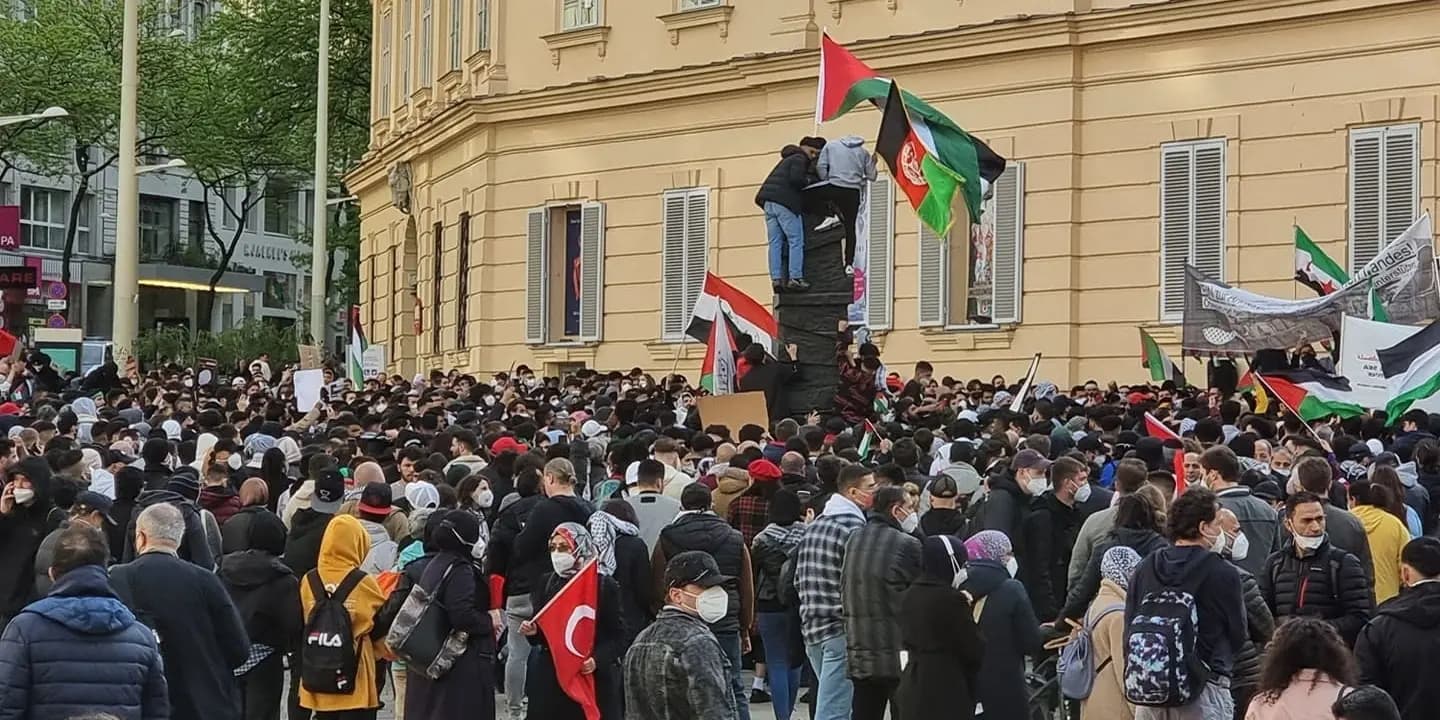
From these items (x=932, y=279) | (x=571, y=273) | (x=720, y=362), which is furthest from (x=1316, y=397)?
(x=571, y=273)

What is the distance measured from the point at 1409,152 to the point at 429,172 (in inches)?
811

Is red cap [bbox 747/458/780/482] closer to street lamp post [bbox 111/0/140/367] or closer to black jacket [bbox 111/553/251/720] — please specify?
black jacket [bbox 111/553/251/720]

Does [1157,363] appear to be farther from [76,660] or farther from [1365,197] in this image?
[76,660]

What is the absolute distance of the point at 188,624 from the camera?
395 inches

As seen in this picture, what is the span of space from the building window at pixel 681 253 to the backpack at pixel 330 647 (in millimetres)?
21488

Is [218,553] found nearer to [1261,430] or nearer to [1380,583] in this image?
[1380,583]

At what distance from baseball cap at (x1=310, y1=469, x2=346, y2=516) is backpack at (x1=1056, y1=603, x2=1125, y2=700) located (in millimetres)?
4404

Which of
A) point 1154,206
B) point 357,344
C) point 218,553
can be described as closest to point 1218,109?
point 1154,206

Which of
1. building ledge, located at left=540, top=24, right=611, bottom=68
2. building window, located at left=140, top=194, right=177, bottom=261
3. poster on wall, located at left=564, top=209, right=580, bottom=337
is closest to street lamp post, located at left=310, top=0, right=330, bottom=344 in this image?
poster on wall, located at left=564, top=209, right=580, bottom=337

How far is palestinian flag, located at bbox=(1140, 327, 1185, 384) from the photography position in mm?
24844

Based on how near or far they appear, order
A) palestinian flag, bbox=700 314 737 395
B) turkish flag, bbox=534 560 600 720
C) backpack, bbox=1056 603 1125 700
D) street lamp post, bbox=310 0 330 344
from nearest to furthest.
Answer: backpack, bbox=1056 603 1125 700 → turkish flag, bbox=534 560 600 720 → palestinian flag, bbox=700 314 737 395 → street lamp post, bbox=310 0 330 344

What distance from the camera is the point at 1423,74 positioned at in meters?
25.1

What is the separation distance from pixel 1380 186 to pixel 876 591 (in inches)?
618

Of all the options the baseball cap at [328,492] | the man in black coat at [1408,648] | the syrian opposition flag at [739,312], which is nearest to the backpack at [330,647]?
the baseball cap at [328,492]
